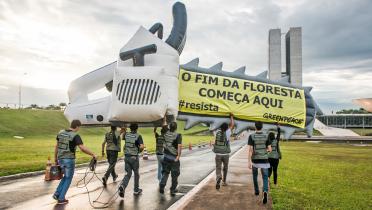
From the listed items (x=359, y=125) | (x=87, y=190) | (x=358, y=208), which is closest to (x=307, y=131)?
(x=358, y=208)

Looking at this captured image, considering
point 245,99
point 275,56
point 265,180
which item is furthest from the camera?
point 275,56

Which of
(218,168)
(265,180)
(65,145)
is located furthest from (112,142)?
(265,180)

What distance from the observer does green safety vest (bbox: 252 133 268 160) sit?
8.45 metres

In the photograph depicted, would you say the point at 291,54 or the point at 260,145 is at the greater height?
the point at 291,54

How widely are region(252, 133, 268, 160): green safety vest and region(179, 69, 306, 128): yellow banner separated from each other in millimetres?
3328

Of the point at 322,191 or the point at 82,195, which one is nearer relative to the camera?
the point at 82,195

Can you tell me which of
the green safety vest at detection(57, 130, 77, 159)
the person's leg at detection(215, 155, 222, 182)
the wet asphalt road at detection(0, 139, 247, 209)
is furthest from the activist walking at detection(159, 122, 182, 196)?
the green safety vest at detection(57, 130, 77, 159)

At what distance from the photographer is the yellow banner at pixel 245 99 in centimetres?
516

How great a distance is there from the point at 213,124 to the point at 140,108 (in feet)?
3.64

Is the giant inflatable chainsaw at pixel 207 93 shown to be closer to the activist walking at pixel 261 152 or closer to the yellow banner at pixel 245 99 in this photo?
the yellow banner at pixel 245 99

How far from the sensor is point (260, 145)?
8.50m

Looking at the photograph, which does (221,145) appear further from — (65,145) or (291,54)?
(291,54)

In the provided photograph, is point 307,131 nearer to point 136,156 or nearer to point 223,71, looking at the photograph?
point 223,71

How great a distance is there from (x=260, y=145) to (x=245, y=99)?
11.9 ft
